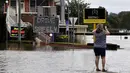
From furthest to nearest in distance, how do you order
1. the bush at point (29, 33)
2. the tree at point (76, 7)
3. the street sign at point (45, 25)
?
the tree at point (76, 7) → the bush at point (29, 33) → the street sign at point (45, 25)

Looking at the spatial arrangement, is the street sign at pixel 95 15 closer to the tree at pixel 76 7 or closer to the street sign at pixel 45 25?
the street sign at pixel 45 25

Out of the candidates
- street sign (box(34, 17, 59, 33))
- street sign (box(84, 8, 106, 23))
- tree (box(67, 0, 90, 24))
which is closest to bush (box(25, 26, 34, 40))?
street sign (box(34, 17, 59, 33))

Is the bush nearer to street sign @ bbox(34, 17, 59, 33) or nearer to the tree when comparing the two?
street sign @ bbox(34, 17, 59, 33)

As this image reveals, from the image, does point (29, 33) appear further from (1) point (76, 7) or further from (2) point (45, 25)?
(1) point (76, 7)

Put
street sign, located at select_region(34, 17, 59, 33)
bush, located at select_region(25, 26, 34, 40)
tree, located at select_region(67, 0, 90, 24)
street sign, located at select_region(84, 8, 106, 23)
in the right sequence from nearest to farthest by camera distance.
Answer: street sign, located at select_region(84, 8, 106, 23), street sign, located at select_region(34, 17, 59, 33), bush, located at select_region(25, 26, 34, 40), tree, located at select_region(67, 0, 90, 24)

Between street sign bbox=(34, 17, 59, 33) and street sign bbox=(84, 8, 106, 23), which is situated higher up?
street sign bbox=(84, 8, 106, 23)

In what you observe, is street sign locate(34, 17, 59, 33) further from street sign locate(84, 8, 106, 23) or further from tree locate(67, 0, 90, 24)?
tree locate(67, 0, 90, 24)

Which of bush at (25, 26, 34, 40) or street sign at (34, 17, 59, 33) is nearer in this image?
street sign at (34, 17, 59, 33)

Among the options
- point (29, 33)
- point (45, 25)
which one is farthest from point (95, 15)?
point (29, 33)

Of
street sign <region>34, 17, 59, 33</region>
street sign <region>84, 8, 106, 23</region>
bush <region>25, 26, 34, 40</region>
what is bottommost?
bush <region>25, 26, 34, 40</region>

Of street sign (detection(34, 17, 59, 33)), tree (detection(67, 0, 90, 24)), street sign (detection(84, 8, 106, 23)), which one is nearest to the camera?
street sign (detection(84, 8, 106, 23))

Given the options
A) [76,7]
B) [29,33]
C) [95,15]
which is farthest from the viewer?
[76,7]

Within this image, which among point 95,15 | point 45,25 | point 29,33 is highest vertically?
point 95,15

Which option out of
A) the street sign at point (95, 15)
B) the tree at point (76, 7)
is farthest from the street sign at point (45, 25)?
the tree at point (76, 7)
